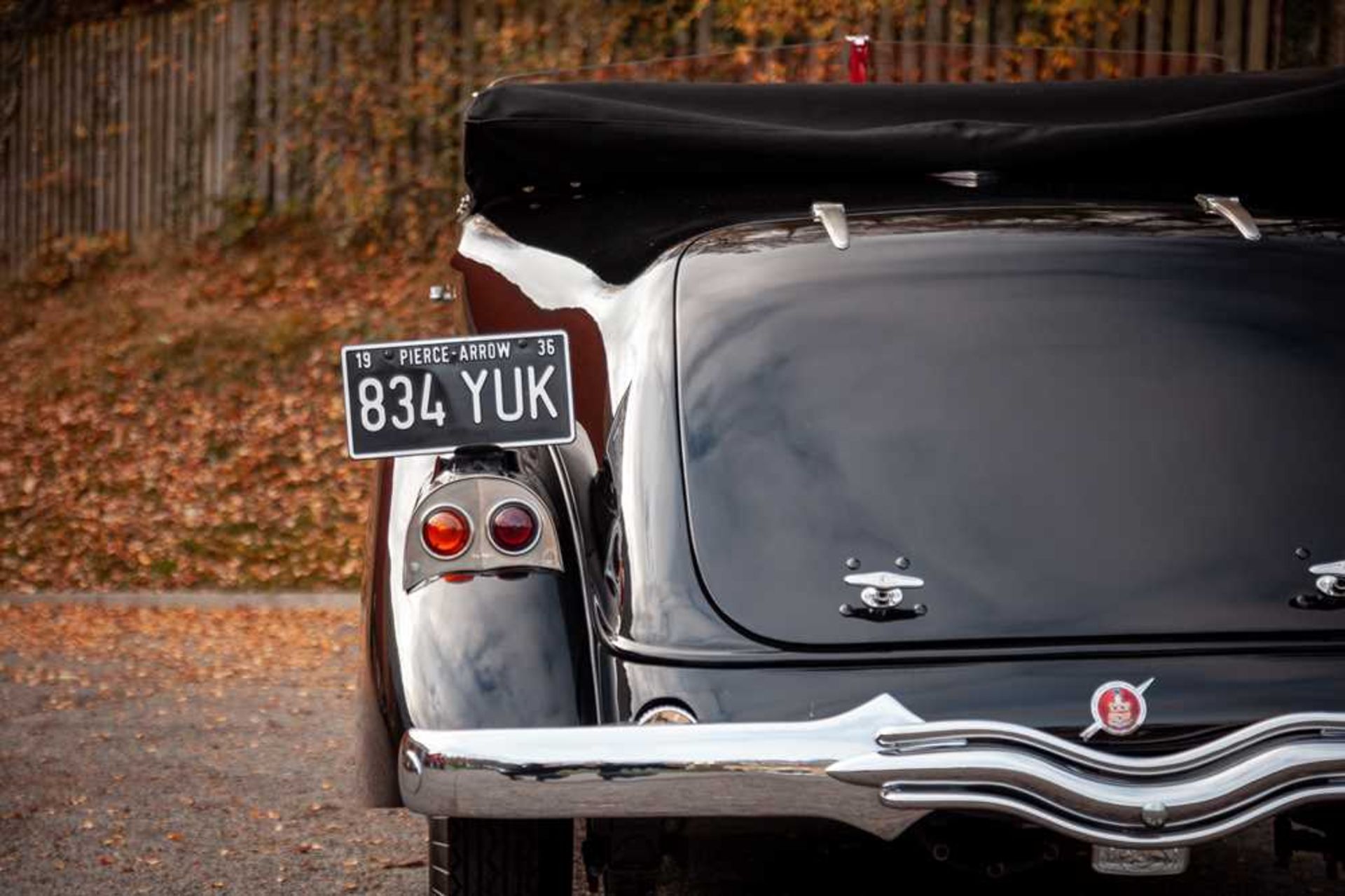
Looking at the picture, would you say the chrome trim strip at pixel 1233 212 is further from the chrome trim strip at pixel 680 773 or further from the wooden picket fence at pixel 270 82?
the wooden picket fence at pixel 270 82

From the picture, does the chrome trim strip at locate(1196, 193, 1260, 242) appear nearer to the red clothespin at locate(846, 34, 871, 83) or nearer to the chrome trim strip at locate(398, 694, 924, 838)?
the chrome trim strip at locate(398, 694, 924, 838)

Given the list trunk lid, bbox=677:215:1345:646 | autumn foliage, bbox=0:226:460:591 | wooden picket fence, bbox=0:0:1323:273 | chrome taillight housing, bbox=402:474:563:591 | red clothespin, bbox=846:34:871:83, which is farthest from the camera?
wooden picket fence, bbox=0:0:1323:273

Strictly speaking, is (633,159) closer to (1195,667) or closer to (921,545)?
(921,545)

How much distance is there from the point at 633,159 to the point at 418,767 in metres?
1.77

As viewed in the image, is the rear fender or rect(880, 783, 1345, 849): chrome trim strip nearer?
rect(880, 783, 1345, 849): chrome trim strip

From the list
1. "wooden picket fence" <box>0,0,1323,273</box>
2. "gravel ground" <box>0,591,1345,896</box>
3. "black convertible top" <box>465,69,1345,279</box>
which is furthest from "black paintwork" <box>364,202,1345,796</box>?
"wooden picket fence" <box>0,0,1323,273</box>

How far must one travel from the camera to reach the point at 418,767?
2531 millimetres

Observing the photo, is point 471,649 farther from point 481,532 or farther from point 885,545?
point 885,545

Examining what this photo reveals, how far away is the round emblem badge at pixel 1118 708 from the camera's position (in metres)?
2.51

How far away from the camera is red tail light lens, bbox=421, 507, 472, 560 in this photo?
9.71 feet

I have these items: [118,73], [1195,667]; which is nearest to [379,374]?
[1195,667]

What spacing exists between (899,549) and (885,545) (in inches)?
0.9

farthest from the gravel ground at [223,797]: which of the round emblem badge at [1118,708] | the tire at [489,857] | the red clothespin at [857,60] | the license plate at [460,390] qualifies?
the red clothespin at [857,60]

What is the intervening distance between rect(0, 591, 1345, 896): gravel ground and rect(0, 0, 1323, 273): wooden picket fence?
6409 millimetres
